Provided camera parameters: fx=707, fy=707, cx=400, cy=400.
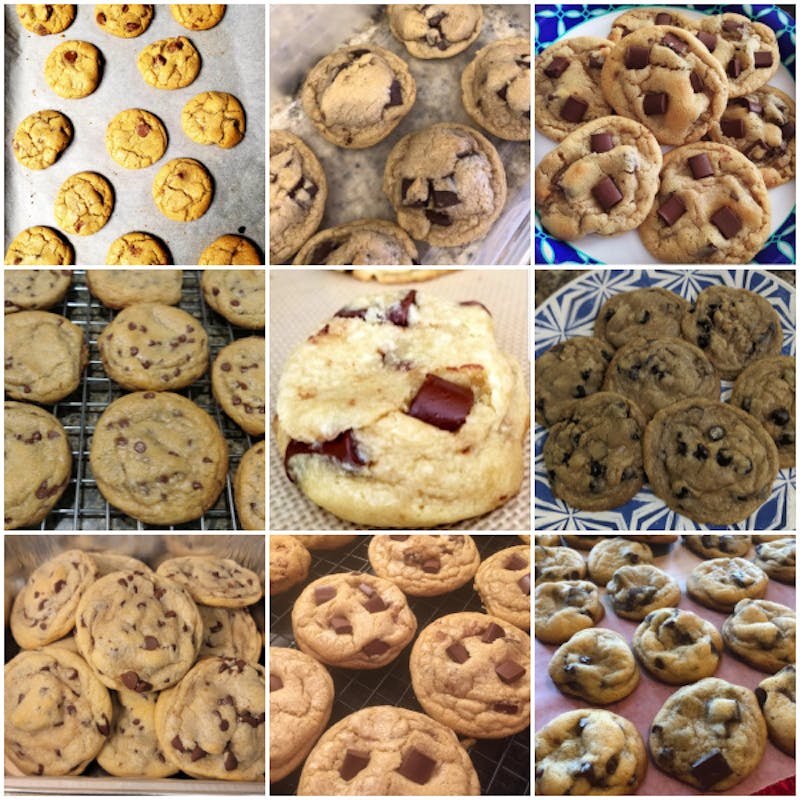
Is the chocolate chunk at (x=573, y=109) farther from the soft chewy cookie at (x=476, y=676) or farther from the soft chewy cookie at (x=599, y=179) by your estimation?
the soft chewy cookie at (x=476, y=676)

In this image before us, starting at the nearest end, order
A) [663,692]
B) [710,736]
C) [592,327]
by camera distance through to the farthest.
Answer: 1. [710,736]
2. [663,692]
3. [592,327]

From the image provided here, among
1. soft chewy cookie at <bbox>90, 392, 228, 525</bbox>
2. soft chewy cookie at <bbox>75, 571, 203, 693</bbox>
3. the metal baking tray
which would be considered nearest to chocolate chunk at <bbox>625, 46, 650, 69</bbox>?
soft chewy cookie at <bbox>90, 392, 228, 525</bbox>

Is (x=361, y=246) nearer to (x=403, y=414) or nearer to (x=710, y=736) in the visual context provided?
(x=403, y=414)

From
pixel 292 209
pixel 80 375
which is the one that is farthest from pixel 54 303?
pixel 292 209

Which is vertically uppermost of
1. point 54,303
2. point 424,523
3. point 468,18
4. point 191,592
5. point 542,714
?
point 468,18

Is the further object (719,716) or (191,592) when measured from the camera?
(191,592)

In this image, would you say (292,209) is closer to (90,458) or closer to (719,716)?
(90,458)

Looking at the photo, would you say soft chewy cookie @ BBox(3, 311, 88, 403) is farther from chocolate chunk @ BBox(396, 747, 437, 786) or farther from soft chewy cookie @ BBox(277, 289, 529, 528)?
chocolate chunk @ BBox(396, 747, 437, 786)

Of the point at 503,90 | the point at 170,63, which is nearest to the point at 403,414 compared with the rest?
the point at 503,90
